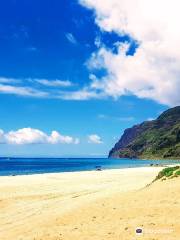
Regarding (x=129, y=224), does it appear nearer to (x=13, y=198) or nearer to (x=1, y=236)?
(x=1, y=236)

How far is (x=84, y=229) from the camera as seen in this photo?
19125 mm

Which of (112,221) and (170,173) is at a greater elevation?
(170,173)

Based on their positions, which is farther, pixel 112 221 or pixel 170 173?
pixel 170 173

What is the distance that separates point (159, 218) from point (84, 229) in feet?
11.8
